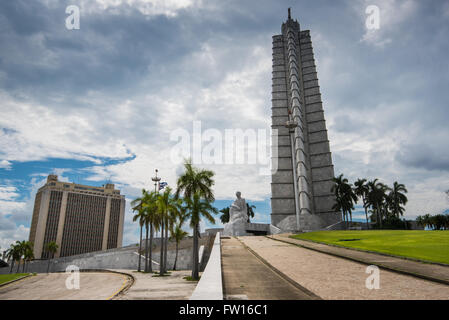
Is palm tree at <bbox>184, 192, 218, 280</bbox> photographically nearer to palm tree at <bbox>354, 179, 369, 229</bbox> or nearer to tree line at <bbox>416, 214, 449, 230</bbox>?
palm tree at <bbox>354, 179, 369, 229</bbox>

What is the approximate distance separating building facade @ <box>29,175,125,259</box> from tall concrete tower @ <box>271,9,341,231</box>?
105 m

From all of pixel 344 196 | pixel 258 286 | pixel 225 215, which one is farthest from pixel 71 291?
pixel 225 215

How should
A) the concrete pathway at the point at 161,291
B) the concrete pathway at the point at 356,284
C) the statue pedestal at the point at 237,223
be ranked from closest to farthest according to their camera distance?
1. the concrete pathway at the point at 356,284
2. the concrete pathway at the point at 161,291
3. the statue pedestal at the point at 237,223

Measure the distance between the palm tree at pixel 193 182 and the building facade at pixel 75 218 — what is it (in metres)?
123

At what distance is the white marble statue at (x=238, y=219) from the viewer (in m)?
52.4

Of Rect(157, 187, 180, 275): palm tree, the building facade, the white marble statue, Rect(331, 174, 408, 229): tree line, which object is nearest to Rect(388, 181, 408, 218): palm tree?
Rect(331, 174, 408, 229): tree line

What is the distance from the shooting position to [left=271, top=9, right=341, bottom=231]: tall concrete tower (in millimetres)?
66500

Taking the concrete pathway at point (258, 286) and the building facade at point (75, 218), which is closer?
the concrete pathway at point (258, 286)

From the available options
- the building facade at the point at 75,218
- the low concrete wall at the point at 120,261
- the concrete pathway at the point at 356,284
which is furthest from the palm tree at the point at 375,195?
the building facade at the point at 75,218

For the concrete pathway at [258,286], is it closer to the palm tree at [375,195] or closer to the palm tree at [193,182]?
the palm tree at [193,182]
